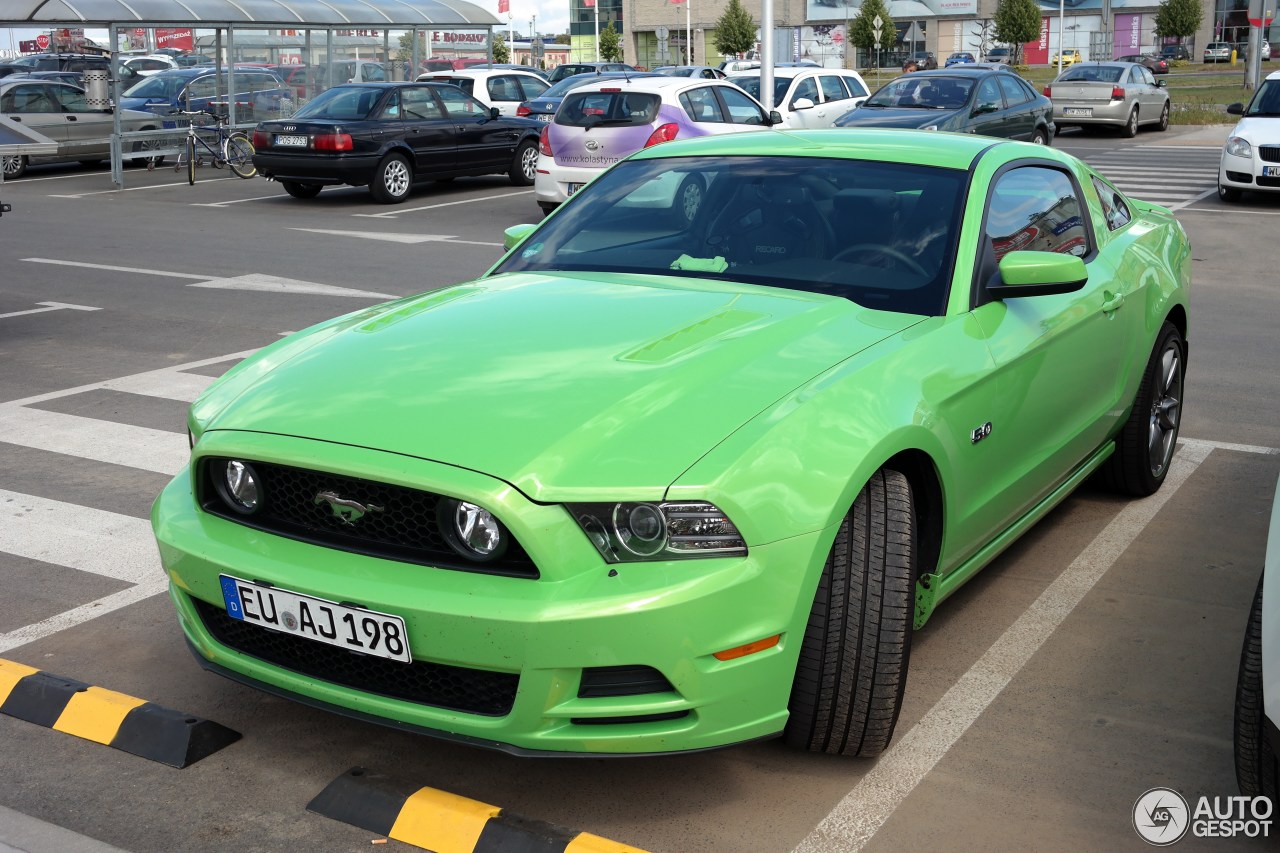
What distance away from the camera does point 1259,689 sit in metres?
3.09

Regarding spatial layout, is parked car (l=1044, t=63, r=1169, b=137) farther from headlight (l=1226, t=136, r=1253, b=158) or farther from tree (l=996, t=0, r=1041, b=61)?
tree (l=996, t=0, r=1041, b=61)

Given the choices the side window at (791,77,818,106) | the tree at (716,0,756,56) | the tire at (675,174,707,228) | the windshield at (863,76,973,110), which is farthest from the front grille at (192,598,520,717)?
the tree at (716,0,756,56)

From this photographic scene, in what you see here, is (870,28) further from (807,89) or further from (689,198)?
(689,198)

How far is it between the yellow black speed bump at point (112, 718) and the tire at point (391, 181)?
15104 millimetres

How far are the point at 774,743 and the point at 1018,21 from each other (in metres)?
85.7

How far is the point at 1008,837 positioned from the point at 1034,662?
42.9 inches

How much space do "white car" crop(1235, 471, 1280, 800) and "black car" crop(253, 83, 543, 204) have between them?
53.9ft

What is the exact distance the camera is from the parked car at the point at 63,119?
22.4 metres

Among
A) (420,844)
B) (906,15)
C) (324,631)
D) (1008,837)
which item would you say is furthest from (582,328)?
(906,15)

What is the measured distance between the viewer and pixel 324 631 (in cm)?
322

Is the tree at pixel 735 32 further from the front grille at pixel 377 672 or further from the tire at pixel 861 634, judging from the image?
the front grille at pixel 377 672

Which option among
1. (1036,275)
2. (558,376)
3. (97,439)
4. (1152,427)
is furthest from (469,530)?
(97,439)

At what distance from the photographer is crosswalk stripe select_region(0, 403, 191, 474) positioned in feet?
21.7

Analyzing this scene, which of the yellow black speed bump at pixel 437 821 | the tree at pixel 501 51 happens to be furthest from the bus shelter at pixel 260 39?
the tree at pixel 501 51
